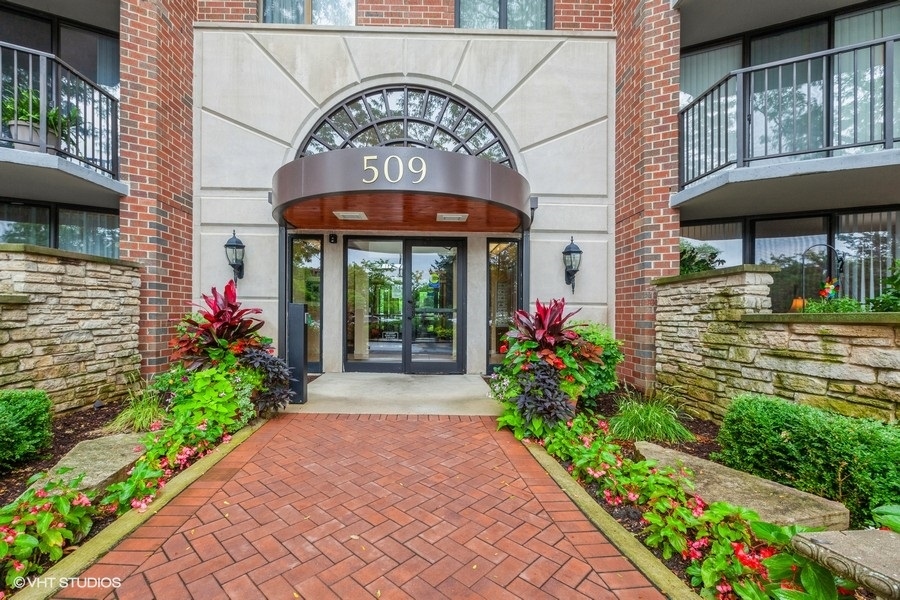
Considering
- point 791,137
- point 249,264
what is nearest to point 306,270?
point 249,264

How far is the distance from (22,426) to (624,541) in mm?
4406

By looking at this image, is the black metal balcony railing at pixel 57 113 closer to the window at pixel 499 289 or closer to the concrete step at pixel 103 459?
the concrete step at pixel 103 459

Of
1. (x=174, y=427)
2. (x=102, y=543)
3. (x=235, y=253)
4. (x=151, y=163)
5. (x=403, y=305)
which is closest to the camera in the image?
(x=102, y=543)

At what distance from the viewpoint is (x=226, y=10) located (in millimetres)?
6051

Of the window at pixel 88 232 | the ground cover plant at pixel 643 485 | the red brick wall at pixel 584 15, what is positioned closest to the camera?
the ground cover plant at pixel 643 485

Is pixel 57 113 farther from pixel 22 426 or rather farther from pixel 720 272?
pixel 720 272

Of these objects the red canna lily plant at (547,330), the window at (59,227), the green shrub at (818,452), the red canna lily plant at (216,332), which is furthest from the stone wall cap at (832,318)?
the window at (59,227)

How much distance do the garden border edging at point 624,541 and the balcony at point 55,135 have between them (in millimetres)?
6126

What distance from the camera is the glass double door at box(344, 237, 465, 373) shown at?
6.41 m

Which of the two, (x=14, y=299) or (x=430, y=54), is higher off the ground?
(x=430, y=54)

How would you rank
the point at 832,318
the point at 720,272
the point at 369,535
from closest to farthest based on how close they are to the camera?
the point at 369,535 < the point at 832,318 < the point at 720,272

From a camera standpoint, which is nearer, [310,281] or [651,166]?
[651,166]

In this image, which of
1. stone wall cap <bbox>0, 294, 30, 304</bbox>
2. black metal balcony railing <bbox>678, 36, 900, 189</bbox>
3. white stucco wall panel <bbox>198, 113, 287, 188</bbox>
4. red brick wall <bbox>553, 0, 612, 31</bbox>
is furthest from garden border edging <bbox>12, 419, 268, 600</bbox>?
red brick wall <bbox>553, 0, 612, 31</bbox>

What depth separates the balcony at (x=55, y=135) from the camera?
4.08 m
